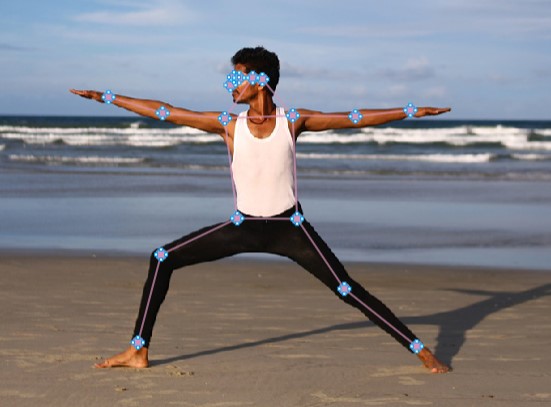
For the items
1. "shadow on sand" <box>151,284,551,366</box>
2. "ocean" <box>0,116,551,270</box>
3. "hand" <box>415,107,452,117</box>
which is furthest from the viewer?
"ocean" <box>0,116,551,270</box>

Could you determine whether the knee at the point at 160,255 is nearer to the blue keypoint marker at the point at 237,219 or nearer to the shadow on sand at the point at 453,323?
the blue keypoint marker at the point at 237,219

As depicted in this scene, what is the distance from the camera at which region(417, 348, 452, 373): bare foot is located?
17.3ft

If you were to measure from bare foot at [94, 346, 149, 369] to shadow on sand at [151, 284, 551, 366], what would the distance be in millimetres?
174

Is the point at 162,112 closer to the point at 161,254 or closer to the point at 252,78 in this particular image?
the point at 252,78

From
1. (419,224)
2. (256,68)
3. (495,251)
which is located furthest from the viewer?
(419,224)

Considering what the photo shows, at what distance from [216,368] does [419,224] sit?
8.95m

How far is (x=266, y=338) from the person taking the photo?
6312mm

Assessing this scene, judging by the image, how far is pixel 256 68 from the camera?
190 inches

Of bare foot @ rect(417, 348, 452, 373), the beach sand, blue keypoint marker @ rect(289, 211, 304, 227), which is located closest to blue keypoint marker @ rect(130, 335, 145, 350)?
the beach sand

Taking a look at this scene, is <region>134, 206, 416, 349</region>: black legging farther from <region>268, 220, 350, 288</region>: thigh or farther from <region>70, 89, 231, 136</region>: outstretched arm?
<region>70, 89, 231, 136</region>: outstretched arm

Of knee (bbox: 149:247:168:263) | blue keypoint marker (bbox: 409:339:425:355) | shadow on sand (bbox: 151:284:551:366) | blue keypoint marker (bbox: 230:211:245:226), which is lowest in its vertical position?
shadow on sand (bbox: 151:284:551:366)

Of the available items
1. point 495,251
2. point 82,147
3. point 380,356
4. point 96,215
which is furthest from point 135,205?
point 82,147

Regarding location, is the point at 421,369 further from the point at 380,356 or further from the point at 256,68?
the point at 256,68
